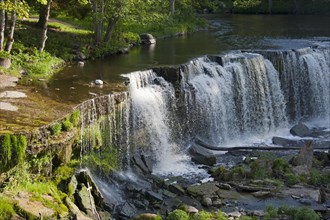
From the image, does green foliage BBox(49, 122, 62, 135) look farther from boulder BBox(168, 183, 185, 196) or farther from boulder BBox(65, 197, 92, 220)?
boulder BBox(168, 183, 185, 196)

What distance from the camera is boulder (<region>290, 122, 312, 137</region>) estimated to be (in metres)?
23.2

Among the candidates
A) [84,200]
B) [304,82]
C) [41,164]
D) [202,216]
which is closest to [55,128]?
[41,164]

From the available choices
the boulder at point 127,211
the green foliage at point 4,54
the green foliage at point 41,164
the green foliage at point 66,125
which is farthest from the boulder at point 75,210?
the green foliage at point 4,54

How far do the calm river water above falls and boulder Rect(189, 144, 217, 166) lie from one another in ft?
11.4

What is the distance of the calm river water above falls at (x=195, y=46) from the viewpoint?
64.4 feet

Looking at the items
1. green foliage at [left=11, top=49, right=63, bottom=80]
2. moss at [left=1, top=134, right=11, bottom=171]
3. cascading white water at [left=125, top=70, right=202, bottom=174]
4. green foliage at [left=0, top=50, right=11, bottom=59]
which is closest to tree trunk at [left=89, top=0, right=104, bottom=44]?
green foliage at [left=11, top=49, right=63, bottom=80]

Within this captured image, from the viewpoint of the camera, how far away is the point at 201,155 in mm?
19094

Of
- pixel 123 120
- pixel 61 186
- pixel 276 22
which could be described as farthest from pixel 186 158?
pixel 276 22

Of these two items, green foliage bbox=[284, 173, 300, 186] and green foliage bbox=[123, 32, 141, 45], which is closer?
green foliage bbox=[284, 173, 300, 186]

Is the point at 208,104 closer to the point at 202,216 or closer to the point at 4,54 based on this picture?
the point at 4,54

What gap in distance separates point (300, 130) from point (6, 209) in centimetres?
1482

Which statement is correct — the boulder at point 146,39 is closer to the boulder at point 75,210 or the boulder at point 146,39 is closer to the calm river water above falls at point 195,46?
the calm river water above falls at point 195,46

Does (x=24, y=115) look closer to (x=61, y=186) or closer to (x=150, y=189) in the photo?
(x=61, y=186)

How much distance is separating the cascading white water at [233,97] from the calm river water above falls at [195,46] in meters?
1.86
